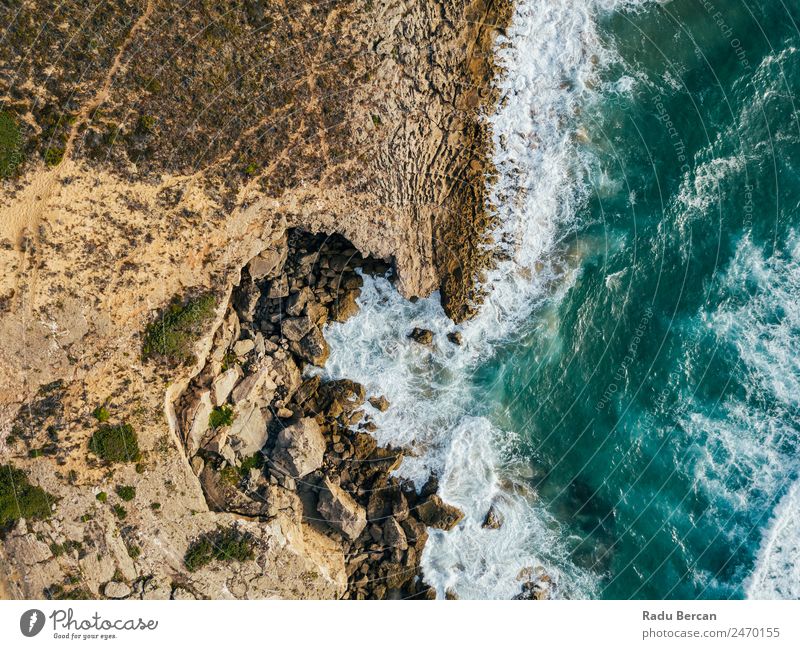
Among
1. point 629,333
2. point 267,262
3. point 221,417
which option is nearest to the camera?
point 267,262

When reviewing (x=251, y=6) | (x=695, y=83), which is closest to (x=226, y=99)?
(x=251, y=6)

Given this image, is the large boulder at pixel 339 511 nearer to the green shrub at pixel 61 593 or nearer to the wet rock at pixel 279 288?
the wet rock at pixel 279 288

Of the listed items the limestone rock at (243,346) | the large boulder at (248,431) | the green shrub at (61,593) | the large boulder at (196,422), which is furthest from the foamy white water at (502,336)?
the green shrub at (61,593)

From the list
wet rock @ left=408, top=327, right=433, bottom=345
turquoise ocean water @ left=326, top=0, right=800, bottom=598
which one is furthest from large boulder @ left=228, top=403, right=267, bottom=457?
A: wet rock @ left=408, top=327, right=433, bottom=345

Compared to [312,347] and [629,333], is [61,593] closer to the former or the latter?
[312,347]

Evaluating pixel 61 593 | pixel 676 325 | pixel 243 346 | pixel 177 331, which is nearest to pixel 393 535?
pixel 243 346

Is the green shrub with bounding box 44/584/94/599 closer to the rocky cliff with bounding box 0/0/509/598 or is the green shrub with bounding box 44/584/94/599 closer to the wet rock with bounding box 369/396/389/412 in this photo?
the rocky cliff with bounding box 0/0/509/598
